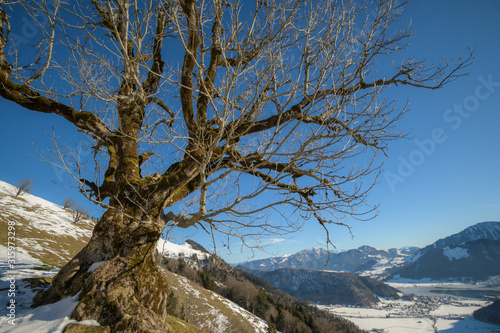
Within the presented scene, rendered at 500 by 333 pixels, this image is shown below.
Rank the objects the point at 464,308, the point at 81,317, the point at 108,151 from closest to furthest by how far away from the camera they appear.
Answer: the point at 81,317, the point at 108,151, the point at 464,308

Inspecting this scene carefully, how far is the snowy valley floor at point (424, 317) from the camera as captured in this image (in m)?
113

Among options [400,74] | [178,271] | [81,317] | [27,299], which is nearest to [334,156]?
[400,74]

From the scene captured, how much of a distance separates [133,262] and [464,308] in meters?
225

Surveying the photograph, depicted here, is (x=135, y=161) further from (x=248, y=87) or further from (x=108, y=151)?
(x=248, y=87)

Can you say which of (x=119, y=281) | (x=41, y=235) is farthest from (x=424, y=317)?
(x=119, y=281)

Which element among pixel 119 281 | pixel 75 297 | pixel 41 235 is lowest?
pixel 75 297

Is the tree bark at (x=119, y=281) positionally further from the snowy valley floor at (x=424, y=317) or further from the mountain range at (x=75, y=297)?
the snowy valley floor at (x=424, y=317)

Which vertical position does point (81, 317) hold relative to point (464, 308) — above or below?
above

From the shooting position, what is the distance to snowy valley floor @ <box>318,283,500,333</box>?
11325 cm

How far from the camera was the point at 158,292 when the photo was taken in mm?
3967

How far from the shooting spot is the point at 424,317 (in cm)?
13950

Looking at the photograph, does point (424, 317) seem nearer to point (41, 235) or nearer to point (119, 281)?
point (41, 235)

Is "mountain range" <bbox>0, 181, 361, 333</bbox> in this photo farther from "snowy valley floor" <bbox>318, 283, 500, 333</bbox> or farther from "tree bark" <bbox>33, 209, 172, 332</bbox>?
"snowy valley floor" <bbox>318, 283, 500, 333</bbox>

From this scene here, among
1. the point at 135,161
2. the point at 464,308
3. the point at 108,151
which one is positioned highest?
the point at 108,151
